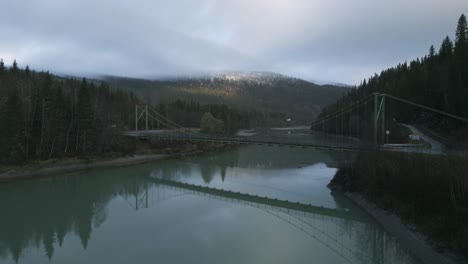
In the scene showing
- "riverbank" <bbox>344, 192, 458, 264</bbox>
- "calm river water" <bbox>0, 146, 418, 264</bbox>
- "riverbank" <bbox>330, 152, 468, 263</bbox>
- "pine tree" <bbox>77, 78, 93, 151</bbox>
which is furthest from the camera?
"pine tree" <bbox>77, 78, 93, 151</bbox>

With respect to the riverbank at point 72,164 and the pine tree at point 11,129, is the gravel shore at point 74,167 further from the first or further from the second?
→ the pine tree at point 11,129

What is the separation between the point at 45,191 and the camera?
20609 millimetres

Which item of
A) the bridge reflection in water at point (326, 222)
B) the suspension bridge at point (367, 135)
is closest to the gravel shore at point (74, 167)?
the suspension bridge at point (367, 135)

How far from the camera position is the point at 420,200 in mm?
12516

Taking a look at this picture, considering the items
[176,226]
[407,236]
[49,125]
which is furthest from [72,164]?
[407,236]

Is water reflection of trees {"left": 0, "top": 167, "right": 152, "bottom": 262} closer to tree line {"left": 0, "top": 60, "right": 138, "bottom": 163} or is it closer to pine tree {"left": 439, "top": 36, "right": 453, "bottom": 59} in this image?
tree line {"left": 0, "top": 60, "right": 138, "bottom": 163}

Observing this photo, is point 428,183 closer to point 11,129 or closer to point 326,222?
point 326,222

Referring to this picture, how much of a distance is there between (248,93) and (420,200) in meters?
162

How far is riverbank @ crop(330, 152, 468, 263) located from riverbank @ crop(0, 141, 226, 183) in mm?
22879

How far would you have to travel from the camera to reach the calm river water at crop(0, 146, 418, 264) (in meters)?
10.9

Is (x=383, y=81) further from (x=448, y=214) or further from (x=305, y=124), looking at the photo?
(x=448, y=214)

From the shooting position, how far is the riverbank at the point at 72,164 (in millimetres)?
23688

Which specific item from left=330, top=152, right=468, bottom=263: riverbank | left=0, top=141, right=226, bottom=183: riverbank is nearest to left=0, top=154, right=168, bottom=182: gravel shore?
left=0, top=141, right=226, bottom=183: riverbank

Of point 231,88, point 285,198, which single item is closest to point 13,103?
point 285,198
